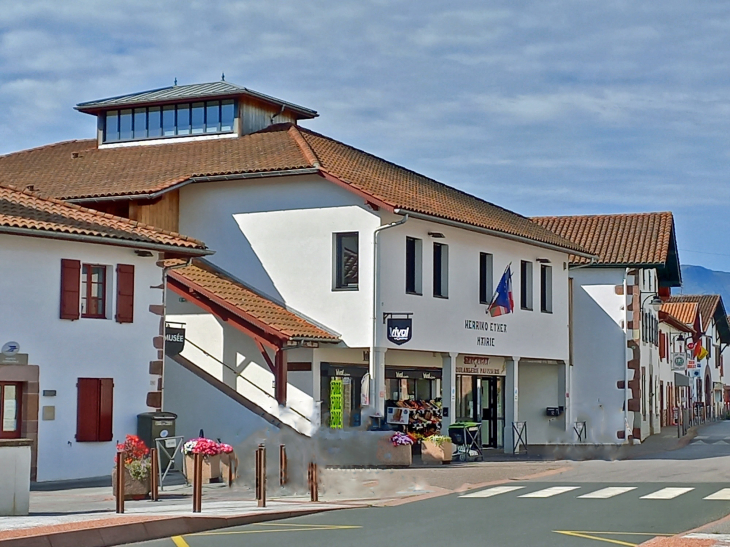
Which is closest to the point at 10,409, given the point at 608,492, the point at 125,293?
the point at 125,293

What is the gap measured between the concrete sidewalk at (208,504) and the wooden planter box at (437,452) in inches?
36.2

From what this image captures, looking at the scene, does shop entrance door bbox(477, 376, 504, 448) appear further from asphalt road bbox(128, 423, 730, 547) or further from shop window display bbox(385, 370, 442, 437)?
asphalt road bbox(128, 423, 730, 547)

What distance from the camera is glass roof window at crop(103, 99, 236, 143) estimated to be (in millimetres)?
37500

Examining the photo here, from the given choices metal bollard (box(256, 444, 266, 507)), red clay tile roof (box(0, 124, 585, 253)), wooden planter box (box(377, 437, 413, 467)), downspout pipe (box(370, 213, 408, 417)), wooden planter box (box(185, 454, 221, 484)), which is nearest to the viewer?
metal bollard (box(256, 444, 266, 507))

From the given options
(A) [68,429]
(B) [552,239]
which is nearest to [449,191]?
(B) [552,239]

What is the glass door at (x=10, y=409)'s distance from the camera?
23094 millimetres

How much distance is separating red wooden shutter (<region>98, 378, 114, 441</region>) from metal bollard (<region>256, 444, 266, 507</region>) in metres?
7.13

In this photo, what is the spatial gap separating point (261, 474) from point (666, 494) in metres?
6.67

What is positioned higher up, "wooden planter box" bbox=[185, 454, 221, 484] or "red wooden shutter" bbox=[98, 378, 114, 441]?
"red wooden shutter" bbox=[98, 378, 114, 441]

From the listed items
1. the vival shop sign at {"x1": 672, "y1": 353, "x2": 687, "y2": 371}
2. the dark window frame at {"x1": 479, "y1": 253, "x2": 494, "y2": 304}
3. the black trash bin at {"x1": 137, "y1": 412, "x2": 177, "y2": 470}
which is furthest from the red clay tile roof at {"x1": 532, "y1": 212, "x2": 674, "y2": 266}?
the black trash bin at {"x1": 137, "y1": 412, "x2": 177, "y2": 470}

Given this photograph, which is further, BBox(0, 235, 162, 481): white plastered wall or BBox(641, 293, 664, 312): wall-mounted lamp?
BBox(641, 293, 664, 312): wall-mounted lamp

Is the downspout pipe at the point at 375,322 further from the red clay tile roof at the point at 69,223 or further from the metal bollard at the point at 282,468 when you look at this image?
the metal bollard at the point at 282,468

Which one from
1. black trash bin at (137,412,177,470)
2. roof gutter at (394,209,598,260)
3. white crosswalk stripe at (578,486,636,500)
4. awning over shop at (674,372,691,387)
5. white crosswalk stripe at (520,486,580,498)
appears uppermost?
roof gutter at (394,209,598,260)

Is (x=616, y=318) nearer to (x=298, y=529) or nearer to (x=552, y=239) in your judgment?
(x=552, y=239)
